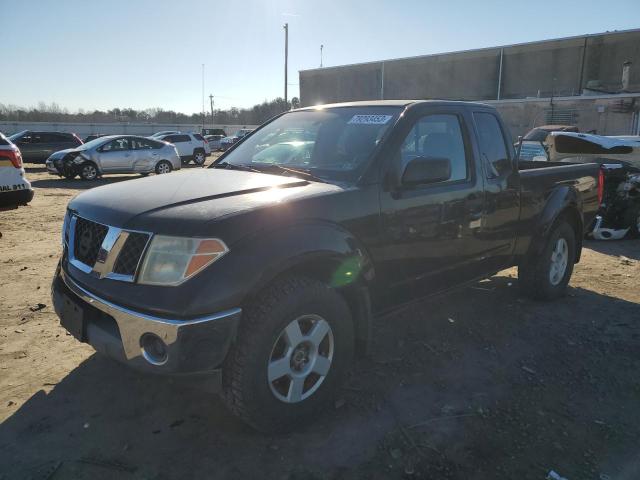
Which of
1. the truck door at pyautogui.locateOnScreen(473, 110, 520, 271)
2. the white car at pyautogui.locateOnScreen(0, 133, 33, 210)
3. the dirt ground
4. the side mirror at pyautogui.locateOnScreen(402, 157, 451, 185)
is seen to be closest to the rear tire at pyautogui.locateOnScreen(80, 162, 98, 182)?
the white car at pyautogui.locateOnScreen(0, 133, 33, 210)

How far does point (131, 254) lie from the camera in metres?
2.44

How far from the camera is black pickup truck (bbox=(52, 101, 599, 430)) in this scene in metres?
2.33

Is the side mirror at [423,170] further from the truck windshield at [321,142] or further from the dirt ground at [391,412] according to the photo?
the dirt ground at [391,412]

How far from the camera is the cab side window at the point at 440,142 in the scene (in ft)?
11.3

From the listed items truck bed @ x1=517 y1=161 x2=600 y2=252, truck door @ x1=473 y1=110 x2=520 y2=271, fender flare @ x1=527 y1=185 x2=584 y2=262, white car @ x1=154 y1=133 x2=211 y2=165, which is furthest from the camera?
white car @ x1=154 y1=133 x2=211 y2=165

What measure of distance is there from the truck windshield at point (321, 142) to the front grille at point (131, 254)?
1.25m

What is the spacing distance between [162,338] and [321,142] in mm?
1907

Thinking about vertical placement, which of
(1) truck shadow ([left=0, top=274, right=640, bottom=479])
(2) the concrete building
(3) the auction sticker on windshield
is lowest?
(1) truck shadow ([left=0, top=274, right=640, bottom=479])

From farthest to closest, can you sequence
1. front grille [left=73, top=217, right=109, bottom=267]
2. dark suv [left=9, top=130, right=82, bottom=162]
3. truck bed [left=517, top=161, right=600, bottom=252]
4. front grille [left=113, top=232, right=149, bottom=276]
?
dark suv [left=9, top=130, right=82, bottom=162], truck bed [left=517, top=161, right=600, bottom=252], front grille [left=73, top=217, right=109, bottom=267], front grille [left=113, top=232, right=149, bottom=276]

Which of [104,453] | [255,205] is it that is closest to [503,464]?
[255,205]

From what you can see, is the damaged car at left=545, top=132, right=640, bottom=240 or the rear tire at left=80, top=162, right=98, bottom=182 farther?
the rear tire at left=80, top=162, right=98, bottom=182

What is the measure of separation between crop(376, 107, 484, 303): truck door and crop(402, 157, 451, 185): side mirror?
64mm

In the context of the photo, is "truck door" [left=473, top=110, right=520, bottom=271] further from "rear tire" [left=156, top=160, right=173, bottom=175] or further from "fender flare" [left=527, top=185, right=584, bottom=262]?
"rear tire" [left=156, top=160, right=173, bottom=175]

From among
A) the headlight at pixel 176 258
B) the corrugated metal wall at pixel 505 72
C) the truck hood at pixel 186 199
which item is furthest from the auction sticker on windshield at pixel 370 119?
the corrugated metal wall at pixel 505 72
